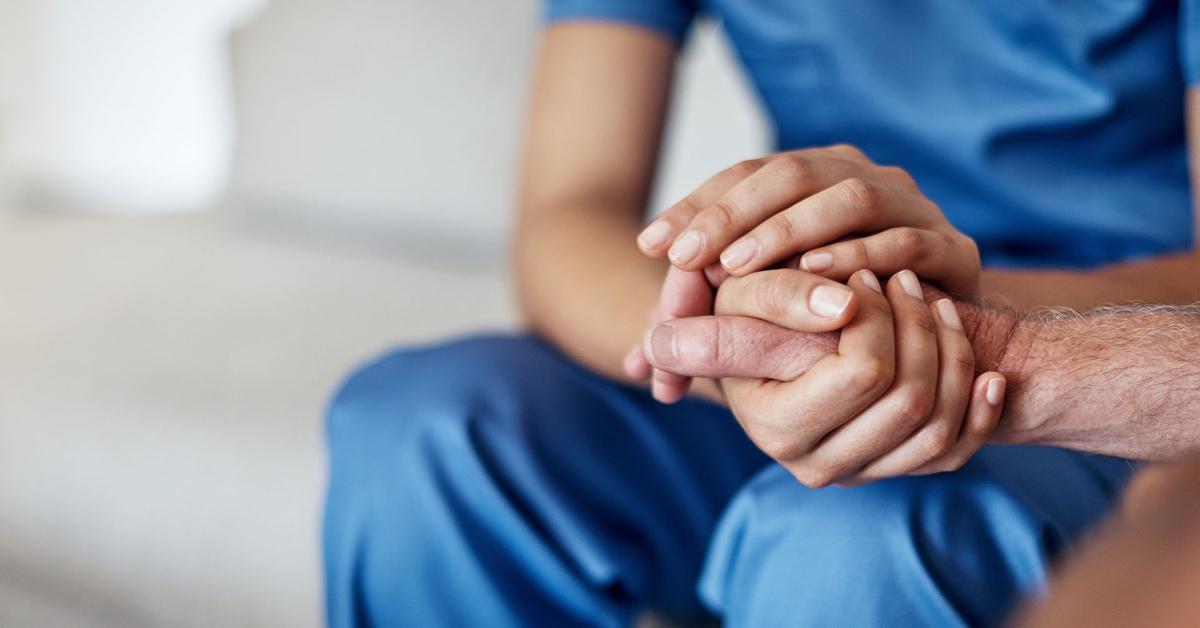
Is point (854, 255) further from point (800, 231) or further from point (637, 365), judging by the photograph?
point (637, 365)

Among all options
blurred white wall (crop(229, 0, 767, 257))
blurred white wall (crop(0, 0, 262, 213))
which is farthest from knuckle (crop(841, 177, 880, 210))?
blurred white wall (crop(0, 0, 262, 213))

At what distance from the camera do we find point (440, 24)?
1579mm

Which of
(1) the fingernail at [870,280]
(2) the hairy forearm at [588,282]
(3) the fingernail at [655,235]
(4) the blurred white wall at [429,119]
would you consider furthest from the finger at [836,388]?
(4) the blurred white wall at [429,119]

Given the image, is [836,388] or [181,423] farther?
[181,423]

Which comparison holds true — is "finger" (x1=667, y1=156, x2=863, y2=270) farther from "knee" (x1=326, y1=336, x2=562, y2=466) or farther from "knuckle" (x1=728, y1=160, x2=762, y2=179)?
"knee" (x1=326, y1=336, x2=562, y2=466)

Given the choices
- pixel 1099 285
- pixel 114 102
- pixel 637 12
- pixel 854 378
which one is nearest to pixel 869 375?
pixel 854 378

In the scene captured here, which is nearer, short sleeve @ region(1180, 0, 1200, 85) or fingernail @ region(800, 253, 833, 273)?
fingernail @ region(800, 253, 833, 273)

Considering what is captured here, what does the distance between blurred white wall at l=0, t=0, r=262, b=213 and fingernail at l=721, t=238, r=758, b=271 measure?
2.06 m

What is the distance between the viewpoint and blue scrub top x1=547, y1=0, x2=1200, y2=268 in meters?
0.88

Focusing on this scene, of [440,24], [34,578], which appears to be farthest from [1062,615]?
[440,24]

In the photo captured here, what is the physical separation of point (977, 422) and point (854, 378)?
8cm

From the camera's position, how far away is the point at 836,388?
1.79ft

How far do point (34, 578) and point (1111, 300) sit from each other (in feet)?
3.48

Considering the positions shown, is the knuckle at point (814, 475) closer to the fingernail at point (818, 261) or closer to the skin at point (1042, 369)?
the skin at point (1042, 369)
